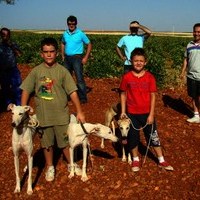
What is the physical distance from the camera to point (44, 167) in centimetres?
628

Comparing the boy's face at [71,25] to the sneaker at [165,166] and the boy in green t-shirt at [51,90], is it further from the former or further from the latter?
the sneaker at [165,166]

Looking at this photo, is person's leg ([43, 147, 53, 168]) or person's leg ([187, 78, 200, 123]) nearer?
person's leg ([43, 147, 53, 168])

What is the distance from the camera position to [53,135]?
18.4 ft

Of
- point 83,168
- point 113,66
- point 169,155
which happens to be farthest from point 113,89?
point 83,168

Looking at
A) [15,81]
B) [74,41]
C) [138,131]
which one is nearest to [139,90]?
[138,131]

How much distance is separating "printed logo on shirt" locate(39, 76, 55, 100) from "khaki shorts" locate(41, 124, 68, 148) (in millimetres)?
505

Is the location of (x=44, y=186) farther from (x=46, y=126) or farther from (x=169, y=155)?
(x=169, y=155)

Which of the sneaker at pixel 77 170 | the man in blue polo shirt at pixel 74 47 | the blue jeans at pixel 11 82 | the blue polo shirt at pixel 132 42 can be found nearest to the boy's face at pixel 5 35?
the blue jeans at pixel 11 82

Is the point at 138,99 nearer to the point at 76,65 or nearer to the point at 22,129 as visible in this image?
the point at 22,129

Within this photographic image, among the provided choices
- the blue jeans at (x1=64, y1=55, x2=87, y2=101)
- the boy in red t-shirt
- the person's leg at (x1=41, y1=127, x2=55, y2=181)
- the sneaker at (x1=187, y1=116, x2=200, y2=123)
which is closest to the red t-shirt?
the boy in red t-shirt

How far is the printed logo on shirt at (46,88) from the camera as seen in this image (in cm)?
527

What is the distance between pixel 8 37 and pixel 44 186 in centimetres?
472

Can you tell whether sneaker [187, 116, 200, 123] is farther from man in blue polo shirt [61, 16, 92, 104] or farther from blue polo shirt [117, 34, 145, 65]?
man in blue polo shirt [61, 16, 92, 104]

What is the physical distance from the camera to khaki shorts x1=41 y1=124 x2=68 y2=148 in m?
5.50
